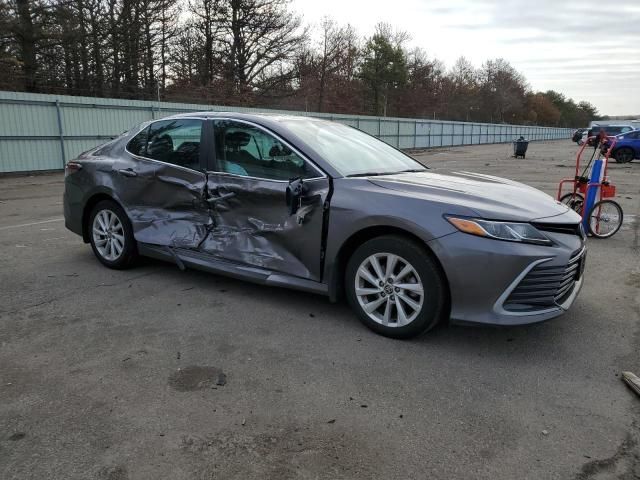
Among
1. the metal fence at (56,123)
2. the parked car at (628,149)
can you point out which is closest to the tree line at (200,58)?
the metal fence at (56,123)

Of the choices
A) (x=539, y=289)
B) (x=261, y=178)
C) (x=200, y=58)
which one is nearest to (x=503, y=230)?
(x=539, y=289)

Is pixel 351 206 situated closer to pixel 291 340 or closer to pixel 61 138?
pixel 291 340

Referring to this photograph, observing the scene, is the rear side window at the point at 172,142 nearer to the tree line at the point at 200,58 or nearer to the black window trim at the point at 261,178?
the black window trim at the point at 261,178

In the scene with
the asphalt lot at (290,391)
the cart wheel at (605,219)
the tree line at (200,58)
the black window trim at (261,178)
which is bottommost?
the asphalt lot at (290,391)

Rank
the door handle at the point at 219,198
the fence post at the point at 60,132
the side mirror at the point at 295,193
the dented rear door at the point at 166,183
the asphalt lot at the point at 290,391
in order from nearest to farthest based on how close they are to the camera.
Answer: the asphalt lot at the point at 290,391
the side mirror at the point at 295,193
the door handle at the point at 219,198
the dented rear door at the point at 166,183
the fence post at the point at 60,132

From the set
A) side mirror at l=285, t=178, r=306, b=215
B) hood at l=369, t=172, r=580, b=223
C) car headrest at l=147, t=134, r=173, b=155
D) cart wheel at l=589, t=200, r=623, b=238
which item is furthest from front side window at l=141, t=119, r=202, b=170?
cart wheel at l=589, t=200, r=623, b=238

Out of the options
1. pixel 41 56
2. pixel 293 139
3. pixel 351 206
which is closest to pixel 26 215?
pixel 293 139

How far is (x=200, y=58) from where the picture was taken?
31.9m

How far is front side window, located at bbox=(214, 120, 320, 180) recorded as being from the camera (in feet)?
13.4

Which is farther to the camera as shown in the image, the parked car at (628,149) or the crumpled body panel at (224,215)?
the parked car at (628,149)

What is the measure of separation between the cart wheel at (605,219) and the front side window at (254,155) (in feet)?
16.3

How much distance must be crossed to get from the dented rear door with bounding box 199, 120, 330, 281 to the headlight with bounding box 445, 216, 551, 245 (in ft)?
3.45

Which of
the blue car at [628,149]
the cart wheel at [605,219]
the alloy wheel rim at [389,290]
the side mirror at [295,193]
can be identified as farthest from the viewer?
the blue car at [628,149]

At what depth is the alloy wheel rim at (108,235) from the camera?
529cm
